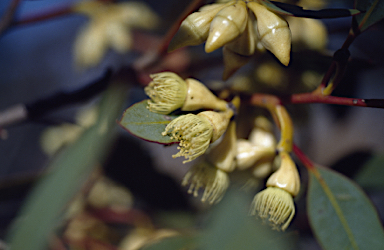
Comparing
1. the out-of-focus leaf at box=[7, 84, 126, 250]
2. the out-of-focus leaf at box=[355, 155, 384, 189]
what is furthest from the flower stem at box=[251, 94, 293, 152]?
the out-of-focus leaf at box=[355, 155, 384, 189]

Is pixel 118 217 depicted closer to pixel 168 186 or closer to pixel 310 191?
pixel 168 186

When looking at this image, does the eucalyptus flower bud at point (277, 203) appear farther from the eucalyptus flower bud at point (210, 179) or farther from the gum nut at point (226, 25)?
the gum nut at point (226, 25)

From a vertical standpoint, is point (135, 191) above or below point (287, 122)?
below

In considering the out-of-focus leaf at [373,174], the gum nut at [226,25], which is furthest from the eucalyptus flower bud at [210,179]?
the out-of-focus leaf at [373,174]

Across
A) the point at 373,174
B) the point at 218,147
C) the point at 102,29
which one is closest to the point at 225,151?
the point at 218,147

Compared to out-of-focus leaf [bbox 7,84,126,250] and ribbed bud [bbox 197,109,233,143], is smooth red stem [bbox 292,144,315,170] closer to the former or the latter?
ribbed bud [bbox 197,109,233,143]

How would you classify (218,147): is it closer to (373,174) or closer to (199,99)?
(199,99)

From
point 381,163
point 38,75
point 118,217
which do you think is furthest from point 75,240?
point 38,75
